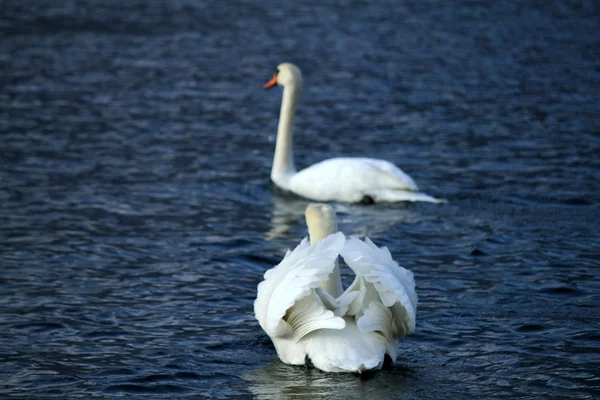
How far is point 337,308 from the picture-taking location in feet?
23.7

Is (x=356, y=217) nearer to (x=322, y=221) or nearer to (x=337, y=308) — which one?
(x=322, y=221)

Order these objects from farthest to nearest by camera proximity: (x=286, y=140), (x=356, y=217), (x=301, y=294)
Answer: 1. (x=286, y=140)
2. (x=356, y=217)
3. (x=301, y=294)

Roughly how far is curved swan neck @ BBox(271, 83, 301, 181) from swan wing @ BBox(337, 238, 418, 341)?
19.4 ft

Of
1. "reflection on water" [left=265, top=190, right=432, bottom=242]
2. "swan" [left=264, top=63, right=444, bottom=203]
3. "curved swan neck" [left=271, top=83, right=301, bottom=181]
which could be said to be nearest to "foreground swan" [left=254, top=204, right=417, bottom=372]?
"reflection on water" [left=265, top=190, right=432, bottom=242]

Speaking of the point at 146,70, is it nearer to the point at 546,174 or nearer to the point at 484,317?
the point at 546,174

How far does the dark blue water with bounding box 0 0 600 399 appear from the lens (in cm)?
760

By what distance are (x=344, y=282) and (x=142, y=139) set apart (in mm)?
5842

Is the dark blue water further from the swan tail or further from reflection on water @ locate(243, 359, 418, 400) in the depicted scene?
the swan tail

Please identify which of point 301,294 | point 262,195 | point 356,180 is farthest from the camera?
point 262,195

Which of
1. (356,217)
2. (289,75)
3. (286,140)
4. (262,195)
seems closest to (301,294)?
(356,217)

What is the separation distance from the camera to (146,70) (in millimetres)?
19406

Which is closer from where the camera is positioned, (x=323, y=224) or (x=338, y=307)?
(x=338, y=307)

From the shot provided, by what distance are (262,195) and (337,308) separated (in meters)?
5.77

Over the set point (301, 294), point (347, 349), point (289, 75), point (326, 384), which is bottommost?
point (326, 384)
